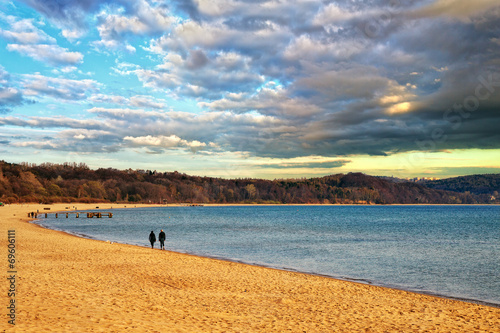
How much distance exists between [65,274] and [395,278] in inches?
769

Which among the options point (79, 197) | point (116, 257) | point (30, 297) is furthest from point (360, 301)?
point (79, 197)

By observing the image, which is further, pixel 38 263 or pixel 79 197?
pixel 79 197

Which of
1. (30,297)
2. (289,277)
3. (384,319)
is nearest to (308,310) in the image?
(384,319)

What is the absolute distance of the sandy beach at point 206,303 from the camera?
10.9m

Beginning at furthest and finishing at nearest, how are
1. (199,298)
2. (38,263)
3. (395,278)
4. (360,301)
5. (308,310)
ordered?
1. (395,278)
2. (38,263)
3. (360,301)
4. (199,298)
5. (308,310)

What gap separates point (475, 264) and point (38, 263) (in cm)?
3209

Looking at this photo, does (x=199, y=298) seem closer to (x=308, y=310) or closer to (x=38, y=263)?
(x=308, y=310)

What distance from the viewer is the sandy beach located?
1095 centimetres

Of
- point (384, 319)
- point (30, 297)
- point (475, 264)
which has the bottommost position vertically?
point (475, 264)

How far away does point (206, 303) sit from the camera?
1425cm

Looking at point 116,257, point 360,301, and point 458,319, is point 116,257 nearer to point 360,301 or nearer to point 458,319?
point 360,301

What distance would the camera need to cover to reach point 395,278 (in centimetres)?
2406

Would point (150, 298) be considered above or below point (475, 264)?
above

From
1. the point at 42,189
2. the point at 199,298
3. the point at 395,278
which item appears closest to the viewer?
the point at 199,298
